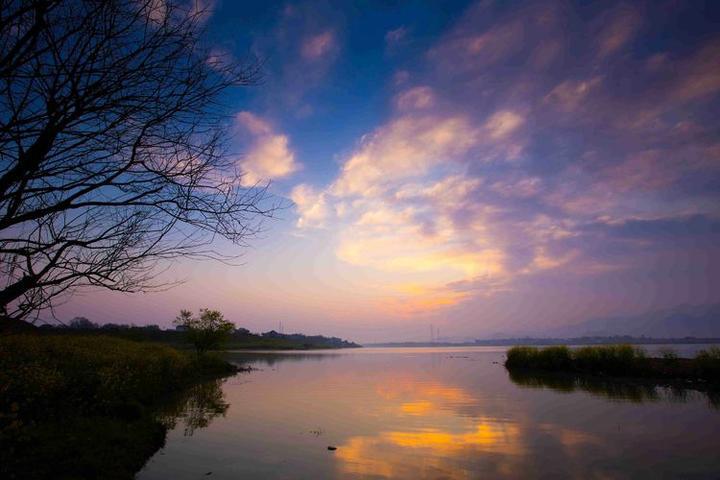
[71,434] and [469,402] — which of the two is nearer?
[71,434]

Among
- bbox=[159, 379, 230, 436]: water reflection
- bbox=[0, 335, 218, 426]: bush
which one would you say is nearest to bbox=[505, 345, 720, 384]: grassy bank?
bbox=[159, 379, 230, 436]: water reflection

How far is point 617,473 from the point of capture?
10.7 m

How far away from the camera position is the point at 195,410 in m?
20.9

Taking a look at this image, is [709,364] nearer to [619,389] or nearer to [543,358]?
[619,389]

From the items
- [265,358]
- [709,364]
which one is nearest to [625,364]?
[709,364]

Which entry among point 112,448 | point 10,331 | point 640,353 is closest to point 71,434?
point 112,448

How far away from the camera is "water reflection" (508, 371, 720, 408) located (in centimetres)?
2311

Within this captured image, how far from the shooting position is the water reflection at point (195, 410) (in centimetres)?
1752

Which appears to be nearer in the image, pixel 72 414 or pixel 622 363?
pixel 72 414

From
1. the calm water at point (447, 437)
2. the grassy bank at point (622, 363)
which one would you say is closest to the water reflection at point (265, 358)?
the grassy bank at point (622, 363)

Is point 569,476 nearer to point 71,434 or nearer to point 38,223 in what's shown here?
point 38,223

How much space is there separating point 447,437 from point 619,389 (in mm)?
19735

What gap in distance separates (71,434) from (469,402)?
19.4 metres

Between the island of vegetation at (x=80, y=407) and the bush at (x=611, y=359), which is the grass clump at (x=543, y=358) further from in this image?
the island of vegetation at (x=80, y=407)
